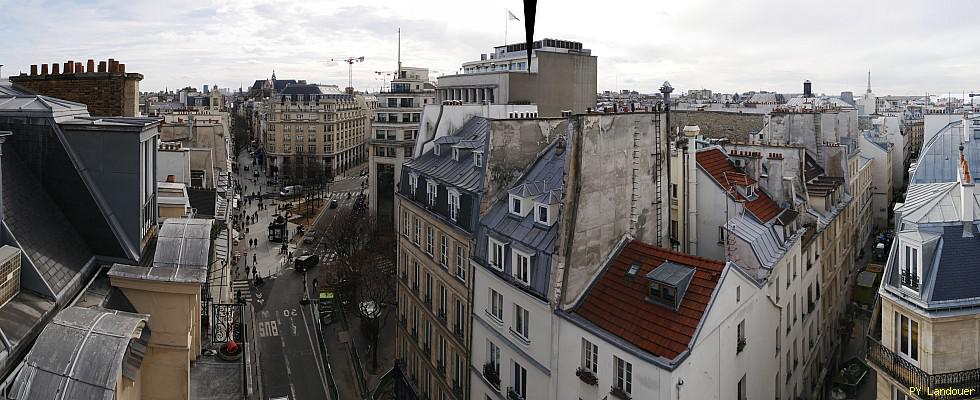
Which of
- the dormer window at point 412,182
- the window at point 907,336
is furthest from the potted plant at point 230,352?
the window at point 907,336

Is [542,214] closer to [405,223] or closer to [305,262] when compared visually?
[405,223]

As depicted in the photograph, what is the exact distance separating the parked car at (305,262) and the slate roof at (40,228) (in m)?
45.5

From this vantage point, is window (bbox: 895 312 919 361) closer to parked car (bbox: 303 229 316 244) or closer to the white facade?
the white facade

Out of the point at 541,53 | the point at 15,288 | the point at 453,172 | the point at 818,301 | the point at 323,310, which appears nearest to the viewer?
the point at 15,288

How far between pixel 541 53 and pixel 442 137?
27.6m

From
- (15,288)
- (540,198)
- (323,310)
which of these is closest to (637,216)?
(540,198)

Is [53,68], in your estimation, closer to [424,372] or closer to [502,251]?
[502,251]

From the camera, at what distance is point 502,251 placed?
22.7 m

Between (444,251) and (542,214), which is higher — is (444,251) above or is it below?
below

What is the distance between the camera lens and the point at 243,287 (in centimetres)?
5094

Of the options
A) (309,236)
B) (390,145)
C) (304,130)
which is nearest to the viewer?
(390,145)

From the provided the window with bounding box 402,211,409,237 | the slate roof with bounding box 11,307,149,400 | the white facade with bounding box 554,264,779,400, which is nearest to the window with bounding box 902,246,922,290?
the white facade with bounding box 554,264,779,400

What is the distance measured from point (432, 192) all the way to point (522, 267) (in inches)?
357

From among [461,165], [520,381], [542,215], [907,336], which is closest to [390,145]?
[461,165]
